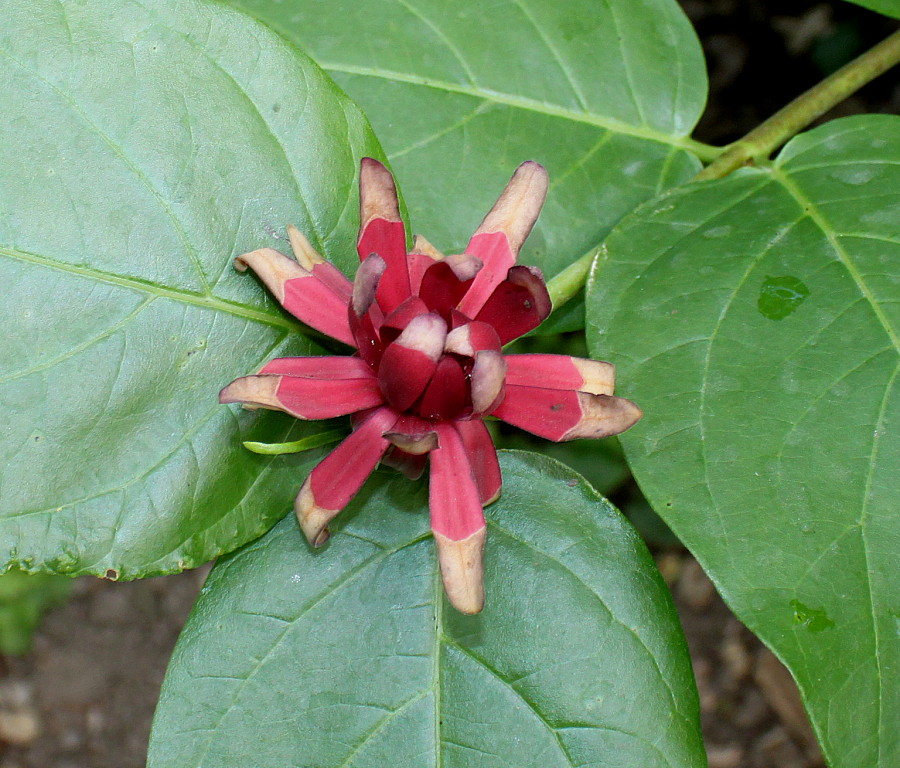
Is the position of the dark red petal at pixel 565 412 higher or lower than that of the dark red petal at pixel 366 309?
lower

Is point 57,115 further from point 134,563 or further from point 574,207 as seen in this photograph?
point 574,207

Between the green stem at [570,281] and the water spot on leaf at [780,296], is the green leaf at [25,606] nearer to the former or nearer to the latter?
the green stem at [570,281]

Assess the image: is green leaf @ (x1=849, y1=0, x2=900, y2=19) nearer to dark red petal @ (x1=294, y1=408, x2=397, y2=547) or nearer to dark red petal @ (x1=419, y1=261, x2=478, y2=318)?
dark red petal @ (x1=419, y1=261, x2=478, y2=318)

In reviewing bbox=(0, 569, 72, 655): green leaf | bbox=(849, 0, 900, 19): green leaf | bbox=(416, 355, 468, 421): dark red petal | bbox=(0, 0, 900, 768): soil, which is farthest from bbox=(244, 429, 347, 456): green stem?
bbox=(0, 569, 72, 655): green leaf

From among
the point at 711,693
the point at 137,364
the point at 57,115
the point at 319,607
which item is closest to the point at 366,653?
the point at 319,607

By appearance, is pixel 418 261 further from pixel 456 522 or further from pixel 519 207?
pixel 456 522

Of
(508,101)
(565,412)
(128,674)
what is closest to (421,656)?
(565,412)

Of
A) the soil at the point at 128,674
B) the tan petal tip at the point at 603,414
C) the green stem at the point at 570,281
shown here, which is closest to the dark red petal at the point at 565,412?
the tan petal tip at the point at 603,414
